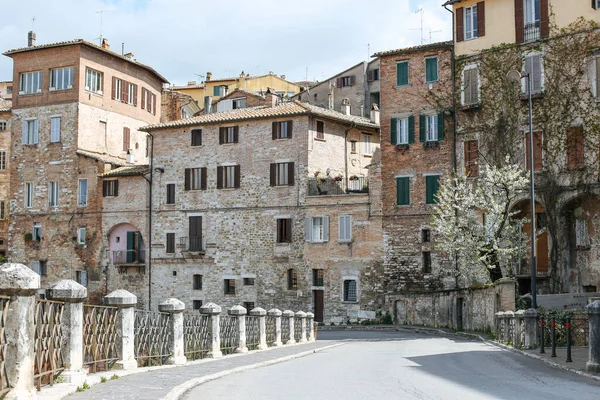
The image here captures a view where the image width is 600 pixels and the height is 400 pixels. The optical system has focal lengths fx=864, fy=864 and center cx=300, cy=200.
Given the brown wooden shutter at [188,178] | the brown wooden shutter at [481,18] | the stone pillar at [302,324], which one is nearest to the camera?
the stone pillar at [302,324]

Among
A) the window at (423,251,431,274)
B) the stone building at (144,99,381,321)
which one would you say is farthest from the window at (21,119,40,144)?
the window at (423,251,431,274)

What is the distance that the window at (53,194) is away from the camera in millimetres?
A: 60531

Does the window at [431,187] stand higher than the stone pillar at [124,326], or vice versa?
the window at [431,187]

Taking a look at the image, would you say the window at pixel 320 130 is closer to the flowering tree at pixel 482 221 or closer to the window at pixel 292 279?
the window at pixel 292 279

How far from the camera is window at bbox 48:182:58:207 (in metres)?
60.5

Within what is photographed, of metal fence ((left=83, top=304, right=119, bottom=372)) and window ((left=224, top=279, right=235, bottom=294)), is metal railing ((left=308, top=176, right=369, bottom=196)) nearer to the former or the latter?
window ((left=224, top=279, right=235, bottom=294))

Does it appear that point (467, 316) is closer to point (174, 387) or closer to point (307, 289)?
point (307, 289)

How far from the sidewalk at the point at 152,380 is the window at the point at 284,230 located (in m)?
32.3

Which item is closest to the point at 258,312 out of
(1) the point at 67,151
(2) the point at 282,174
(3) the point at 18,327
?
(3) the point at 18,327

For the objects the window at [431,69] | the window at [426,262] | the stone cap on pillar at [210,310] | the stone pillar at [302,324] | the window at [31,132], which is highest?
the window at [431,69]

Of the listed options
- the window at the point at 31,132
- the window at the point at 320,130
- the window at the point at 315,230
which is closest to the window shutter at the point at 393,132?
the window at the point at 320,130

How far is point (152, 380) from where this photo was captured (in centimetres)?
1355

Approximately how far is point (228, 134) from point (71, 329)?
1750 inches

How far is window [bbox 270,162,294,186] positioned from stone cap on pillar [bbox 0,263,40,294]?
44.2 metres
